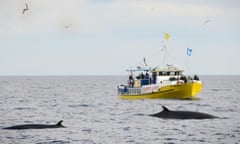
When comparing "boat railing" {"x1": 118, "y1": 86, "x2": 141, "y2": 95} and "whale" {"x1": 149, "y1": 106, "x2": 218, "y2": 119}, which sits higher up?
"boat railing" {"x1": 118, "y1": 86, "x2": 141, "y2": 95}

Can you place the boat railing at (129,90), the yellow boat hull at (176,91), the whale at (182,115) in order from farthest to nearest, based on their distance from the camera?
the boat railing at (129,90), the yellow boat hull at (176,91), the whale at (182,115)

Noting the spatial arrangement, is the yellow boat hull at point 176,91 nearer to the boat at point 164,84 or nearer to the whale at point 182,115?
the boat at point 164,84

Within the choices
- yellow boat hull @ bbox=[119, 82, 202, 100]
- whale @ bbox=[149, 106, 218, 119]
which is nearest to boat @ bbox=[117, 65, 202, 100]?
yellow boat hull @ bbox=[119, 82, 202, 100]

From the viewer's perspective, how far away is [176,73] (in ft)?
261

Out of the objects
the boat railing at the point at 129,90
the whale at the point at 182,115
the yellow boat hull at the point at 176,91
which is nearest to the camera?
the whale at the point at 182,115

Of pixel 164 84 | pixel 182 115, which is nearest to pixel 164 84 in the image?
pixel 164 84

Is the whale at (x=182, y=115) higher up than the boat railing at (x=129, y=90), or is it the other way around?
the boat railing at (x=129, y=90)

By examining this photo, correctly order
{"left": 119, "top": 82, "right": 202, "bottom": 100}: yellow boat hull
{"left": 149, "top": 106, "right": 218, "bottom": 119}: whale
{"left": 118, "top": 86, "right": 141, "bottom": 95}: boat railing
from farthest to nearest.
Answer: {"left": 118, "top": 86, "right": 141, "bottom": 95}: boat railing → {"left": 119, "top": 82, "right": 202, "bottom": 100}: yellow boat hull → {"left": 149, "top": 106, "right": 218, "bottom": 119}: whale

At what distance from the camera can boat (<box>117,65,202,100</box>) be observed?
78.2 m

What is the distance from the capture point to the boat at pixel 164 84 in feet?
257

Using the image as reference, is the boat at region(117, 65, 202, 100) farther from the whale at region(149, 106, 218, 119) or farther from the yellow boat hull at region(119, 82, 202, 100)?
the whale at region(149, 106, 218, 119)

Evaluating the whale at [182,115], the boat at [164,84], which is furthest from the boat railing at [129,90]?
the whale at [182,115]

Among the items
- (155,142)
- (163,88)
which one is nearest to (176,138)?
(155,142)

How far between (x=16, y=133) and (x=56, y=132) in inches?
104
